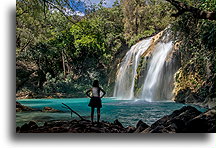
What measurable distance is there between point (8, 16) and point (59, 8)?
2.21ft

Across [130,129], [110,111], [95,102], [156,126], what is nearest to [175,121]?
[156,126]

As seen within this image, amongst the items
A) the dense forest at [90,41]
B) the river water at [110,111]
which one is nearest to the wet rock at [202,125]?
the river water at [110,111]

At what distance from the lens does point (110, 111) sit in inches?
115

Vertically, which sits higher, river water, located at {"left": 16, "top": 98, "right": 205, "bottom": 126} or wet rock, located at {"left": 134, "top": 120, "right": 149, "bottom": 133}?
river water, located at {"left": 16, "top": 98, "right": 205, "bottom": 126}

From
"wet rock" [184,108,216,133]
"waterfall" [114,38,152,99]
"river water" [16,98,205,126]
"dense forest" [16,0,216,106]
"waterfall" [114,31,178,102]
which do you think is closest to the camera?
"wet rock" [184,108,216,133]

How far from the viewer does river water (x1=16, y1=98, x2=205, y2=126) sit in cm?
285

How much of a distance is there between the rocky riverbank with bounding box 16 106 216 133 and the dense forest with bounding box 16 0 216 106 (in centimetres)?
30

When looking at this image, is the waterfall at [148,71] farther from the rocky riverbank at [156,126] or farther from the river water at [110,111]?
the rocky riverbank at [156,126]

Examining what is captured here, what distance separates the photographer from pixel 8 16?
293 cm

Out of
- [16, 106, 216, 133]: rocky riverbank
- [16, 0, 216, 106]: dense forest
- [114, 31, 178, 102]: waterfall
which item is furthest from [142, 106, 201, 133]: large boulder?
[114, 31, 178, 102]: waterfall

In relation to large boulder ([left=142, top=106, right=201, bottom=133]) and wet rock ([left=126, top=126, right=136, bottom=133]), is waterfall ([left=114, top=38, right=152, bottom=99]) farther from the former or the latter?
large boulder ([left=142, top=106, right=201, bottom=133])

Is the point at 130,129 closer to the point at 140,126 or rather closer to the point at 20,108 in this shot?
the point at 140,126

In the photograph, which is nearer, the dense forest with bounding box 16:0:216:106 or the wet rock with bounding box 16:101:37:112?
the wet rock with bounding box 16:101:37:112

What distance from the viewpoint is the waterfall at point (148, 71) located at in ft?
11.3
